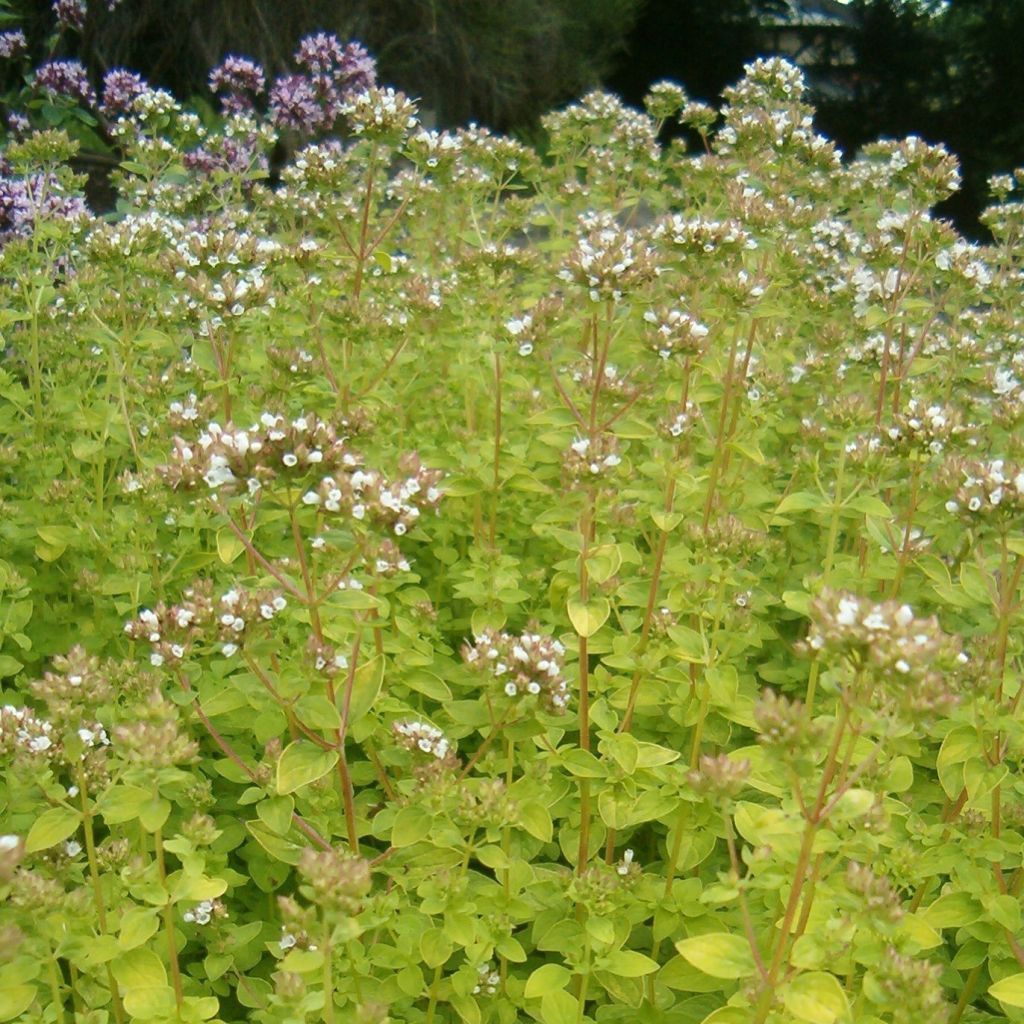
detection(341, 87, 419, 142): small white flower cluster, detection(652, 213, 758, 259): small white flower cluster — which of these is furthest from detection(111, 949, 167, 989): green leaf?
detection(341, 87, 419, 142): small white flower cluster

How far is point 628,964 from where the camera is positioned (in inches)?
103

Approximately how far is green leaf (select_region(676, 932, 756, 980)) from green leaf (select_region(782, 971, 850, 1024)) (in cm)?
12

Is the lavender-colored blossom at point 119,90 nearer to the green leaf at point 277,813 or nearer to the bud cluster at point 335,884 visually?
the green leaf at point 277,813

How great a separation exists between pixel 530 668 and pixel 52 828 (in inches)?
42.9

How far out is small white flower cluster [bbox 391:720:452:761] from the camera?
271cm

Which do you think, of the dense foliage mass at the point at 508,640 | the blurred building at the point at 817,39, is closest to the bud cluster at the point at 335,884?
the dense foliage mass at the point at 508,640

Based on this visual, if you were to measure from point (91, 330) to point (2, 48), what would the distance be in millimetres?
4411

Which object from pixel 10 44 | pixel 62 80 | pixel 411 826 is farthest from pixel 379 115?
pixel 10 44

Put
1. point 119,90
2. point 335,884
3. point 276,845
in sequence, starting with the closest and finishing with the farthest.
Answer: point 335,884, point 276,845, point 119,90

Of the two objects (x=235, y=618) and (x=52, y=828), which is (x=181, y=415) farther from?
(x=52, y=828)

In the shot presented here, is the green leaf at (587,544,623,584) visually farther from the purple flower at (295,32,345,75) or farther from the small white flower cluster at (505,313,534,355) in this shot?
the purple flower at (295,32,345,75)

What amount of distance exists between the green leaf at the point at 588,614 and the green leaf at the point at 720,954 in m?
0.84

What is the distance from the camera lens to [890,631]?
1889 millimetres

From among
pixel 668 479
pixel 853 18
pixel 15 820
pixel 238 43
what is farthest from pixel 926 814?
pixel 853 18
